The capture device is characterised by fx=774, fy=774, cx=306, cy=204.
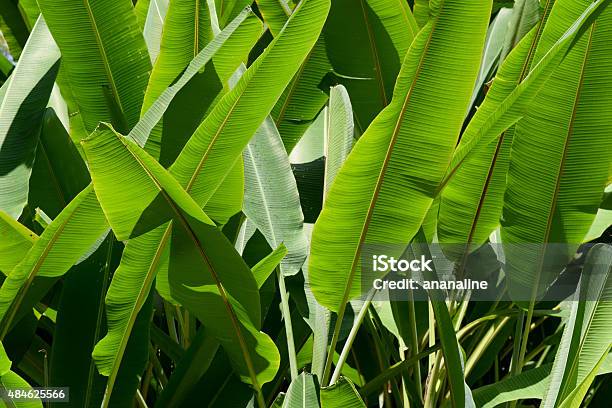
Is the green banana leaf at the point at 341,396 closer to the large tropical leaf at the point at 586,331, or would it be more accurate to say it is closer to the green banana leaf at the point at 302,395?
the green banana leaf at the point at 302,395

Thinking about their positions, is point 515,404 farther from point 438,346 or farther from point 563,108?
point 563,108

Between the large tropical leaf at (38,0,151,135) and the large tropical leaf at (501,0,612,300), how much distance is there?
502 millimetres

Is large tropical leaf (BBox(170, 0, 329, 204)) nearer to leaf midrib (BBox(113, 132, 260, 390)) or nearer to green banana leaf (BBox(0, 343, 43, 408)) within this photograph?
leaf midrib (BBox(113, 132, 260, 390))

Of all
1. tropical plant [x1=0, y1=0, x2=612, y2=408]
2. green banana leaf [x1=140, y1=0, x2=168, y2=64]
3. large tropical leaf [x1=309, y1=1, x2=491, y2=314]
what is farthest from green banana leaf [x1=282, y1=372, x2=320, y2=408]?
green banana leaf [x1=140, y1=0, x2=168, y2=64]

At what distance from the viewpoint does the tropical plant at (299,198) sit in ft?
2.46

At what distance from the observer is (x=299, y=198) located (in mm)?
980

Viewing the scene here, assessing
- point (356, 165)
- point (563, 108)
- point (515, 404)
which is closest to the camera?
point (356, 165)

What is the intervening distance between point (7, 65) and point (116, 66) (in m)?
0.47

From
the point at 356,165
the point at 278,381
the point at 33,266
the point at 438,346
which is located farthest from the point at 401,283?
the point at 33,266

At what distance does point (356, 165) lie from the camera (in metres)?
0.75

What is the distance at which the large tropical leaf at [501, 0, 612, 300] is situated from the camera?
34.1 inches

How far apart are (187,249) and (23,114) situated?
0.41 metres

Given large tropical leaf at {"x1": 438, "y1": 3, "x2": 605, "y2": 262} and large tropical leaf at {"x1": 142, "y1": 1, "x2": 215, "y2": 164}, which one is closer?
large tropical leaf at {"x1": 438, "y1": 3, "x2": 605, "y2": 262}

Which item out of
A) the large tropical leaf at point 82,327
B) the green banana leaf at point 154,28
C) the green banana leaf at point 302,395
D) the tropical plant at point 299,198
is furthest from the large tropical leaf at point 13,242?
the green banana leaf at point 154,28
